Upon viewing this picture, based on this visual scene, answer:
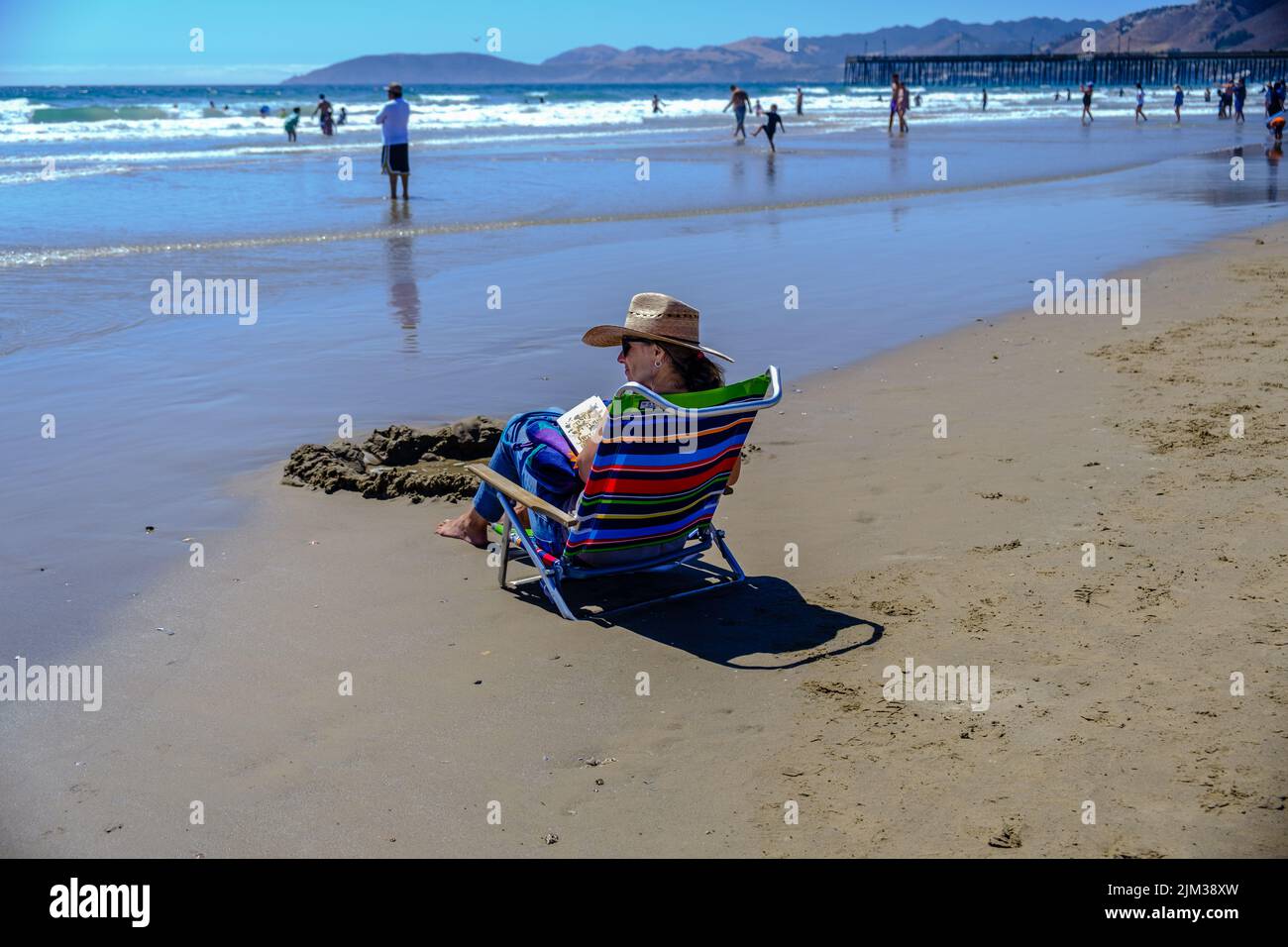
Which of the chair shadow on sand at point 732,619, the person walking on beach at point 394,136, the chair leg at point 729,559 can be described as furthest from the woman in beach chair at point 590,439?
the person walking on beach at point 394,136

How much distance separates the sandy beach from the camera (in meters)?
3.28

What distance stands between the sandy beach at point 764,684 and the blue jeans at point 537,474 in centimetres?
30

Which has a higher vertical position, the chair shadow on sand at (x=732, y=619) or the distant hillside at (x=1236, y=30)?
the distant hillside at (x=1236, y=30)

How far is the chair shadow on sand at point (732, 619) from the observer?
14.3 feet

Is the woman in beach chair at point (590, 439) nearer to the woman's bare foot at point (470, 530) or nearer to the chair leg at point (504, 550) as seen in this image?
the woman's bare foot at point (470, 530)

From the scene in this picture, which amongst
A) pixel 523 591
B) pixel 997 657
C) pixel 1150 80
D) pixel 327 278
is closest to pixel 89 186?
pixel 327 278

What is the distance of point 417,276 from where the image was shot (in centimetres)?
1236

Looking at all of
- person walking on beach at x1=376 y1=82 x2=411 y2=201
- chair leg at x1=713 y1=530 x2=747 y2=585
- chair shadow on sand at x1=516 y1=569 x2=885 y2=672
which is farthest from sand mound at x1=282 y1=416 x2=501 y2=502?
person walking on beach at x1=376 y1=82 x2=411 y2=201

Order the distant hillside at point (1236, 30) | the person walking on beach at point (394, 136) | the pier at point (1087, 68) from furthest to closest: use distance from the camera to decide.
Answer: the distant hillside at point (1236, 30)
the pier at point (1087, 68)
the person walking on beach at point (394, 136)

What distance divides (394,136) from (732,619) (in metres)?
16.1

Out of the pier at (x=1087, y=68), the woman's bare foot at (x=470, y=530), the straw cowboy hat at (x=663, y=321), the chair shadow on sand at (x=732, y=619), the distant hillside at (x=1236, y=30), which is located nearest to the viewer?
the chair shadow on sand at (x=732, y=619)

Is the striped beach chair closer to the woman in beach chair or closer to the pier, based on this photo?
the woman in beach chair

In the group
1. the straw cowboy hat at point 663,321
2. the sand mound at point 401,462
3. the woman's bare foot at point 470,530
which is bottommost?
the woman's bare foot at point 470,530
